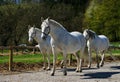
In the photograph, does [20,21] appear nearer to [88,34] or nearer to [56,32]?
[88,34]

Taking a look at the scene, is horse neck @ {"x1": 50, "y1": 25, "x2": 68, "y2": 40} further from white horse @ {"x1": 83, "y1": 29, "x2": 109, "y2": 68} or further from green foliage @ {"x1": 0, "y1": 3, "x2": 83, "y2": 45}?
green foliage @ {"x1": 0, "y1": 3, "x2": 83, "y2": 45}

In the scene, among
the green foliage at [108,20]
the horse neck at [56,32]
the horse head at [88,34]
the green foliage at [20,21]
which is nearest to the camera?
the horse neck at [56,32]

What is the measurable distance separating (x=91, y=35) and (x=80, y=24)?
108 ft

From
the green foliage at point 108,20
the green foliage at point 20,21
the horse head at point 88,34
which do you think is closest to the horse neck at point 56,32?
the horse head at point 88,34

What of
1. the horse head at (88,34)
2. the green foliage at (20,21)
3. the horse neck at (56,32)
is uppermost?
the green foliage at (20,21)

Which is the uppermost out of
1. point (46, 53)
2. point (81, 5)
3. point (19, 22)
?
point (81, 5)

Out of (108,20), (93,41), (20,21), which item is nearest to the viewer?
(93,41)

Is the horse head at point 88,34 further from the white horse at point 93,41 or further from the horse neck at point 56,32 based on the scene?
the horse neck at point 56,32

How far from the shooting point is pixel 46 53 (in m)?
17.2

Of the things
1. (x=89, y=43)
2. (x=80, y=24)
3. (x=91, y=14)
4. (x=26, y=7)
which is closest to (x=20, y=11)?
(x=26, y=7)

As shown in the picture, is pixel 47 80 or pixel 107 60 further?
pixel 107 60

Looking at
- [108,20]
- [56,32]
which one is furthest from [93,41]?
[108,20]

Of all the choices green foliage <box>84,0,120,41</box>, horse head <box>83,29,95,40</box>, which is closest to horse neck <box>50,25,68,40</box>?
horse head <box>83,29,95,40</box>

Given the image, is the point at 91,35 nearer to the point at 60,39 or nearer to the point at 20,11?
the point at 60,39
